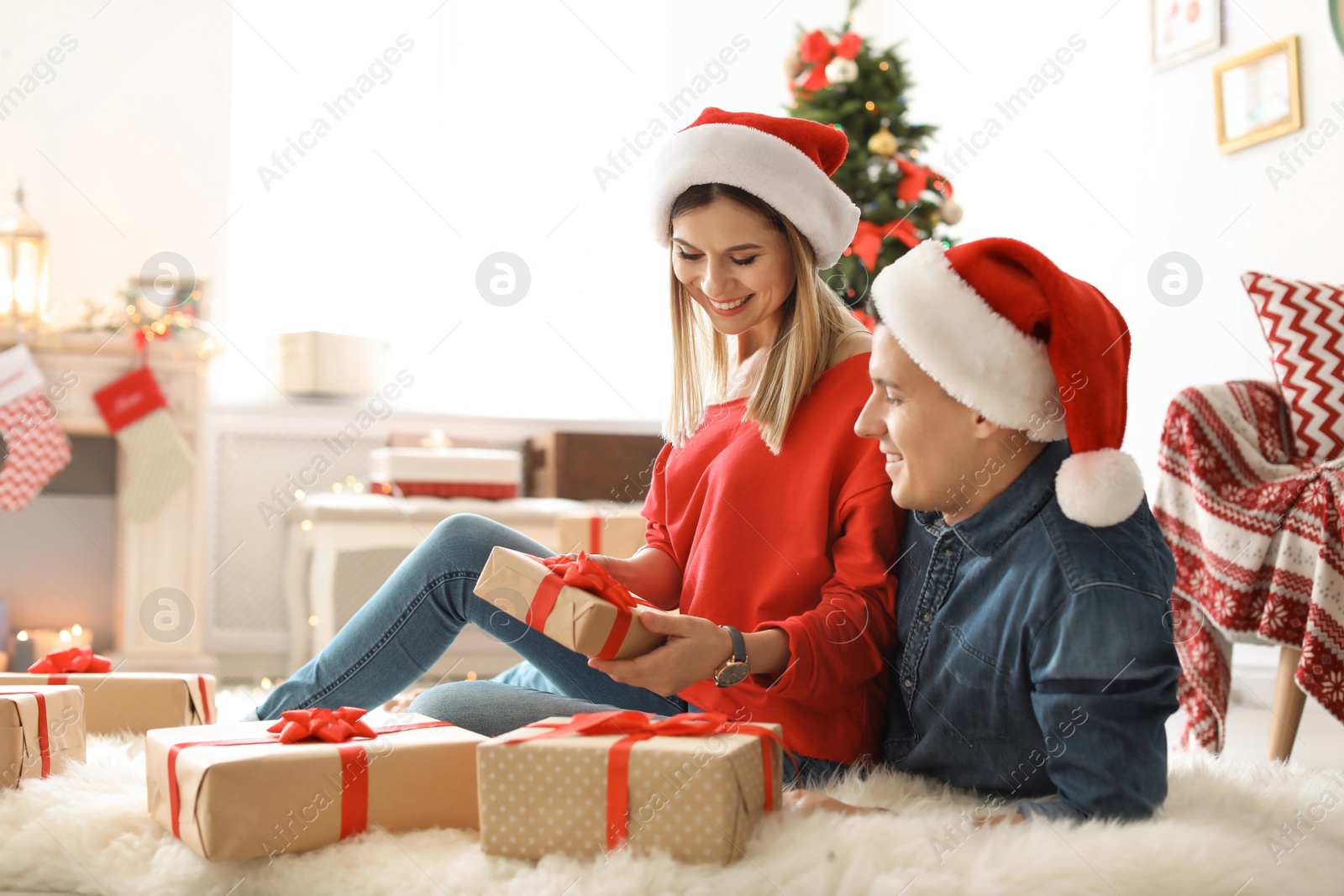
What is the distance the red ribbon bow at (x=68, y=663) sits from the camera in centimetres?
148

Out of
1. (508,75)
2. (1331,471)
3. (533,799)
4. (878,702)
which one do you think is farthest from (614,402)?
(533,799)

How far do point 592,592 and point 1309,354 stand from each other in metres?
1.76

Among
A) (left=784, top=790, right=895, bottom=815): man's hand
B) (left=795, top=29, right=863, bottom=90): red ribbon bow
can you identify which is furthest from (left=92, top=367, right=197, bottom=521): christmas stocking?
(left=784, top=790, right=895, bottom=815): man's hand

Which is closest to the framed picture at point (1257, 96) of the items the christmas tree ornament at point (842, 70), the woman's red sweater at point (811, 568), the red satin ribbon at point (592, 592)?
the christmas tree ornament at point (842, 70)

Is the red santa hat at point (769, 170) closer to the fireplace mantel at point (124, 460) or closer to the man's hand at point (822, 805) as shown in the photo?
the man's hand at point (822, 805)

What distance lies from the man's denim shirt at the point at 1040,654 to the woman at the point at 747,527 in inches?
3.0

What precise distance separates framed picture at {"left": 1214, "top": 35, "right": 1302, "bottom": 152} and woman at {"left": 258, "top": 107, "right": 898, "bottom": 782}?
1973mm

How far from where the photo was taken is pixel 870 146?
10.3 ft

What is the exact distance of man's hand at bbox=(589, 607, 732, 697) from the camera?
3.51 ft

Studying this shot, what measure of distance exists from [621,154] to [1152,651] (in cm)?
354

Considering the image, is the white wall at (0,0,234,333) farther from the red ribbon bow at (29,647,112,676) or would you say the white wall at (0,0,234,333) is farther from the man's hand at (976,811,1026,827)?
the man's hand at (976,811,1026,827)

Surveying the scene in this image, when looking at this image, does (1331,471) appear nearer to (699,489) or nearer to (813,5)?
(699,489)

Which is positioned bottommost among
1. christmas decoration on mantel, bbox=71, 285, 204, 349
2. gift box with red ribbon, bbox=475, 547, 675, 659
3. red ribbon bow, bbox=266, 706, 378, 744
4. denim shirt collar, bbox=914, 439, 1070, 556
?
→ red ribbon bow, bbox=266, 706, 378, 744

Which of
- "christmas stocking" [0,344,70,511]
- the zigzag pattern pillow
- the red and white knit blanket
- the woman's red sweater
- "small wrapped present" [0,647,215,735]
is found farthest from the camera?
"christmas stocking" [0,344,70,511]
